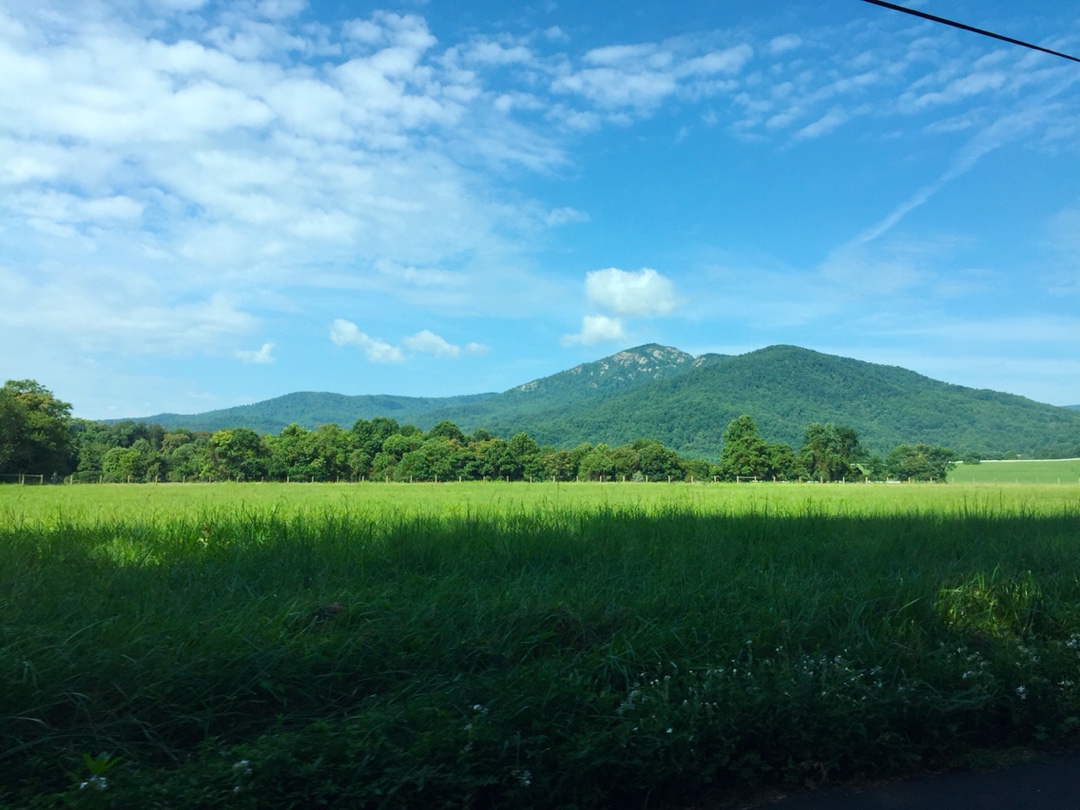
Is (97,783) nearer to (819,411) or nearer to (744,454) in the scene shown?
(744,454)

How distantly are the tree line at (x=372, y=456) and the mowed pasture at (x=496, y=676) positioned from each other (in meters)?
→ 41.6

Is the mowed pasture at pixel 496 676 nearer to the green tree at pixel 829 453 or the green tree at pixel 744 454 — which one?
the green tree at pixel 744 454

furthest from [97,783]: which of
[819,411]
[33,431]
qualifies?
[819,411]

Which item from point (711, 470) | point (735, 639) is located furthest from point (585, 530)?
point (711, 470)

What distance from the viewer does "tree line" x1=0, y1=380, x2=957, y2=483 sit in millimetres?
45438

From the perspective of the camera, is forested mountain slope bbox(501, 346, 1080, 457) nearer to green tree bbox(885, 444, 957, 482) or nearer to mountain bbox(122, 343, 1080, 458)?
mountain bbox(122, 343, 1080, 458)

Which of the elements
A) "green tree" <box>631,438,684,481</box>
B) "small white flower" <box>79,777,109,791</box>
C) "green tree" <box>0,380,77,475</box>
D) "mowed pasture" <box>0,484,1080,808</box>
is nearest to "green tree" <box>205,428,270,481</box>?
"green tree" <box>0,380,77,475</box>

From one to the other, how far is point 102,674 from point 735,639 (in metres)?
3.95

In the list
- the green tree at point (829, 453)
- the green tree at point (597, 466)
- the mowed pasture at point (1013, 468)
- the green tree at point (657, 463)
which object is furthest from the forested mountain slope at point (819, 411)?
the green tree at point (597, 466)

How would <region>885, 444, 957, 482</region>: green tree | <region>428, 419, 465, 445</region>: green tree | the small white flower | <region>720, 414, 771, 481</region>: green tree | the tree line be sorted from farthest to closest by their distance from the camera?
1. <region>720, 414, 771, 481</region>: green tree
2. <region>428, 419, 465, 445</region>: green tree
3. <region>885, 444, 957, 482</region>: green tree
4. the tree line
5. the small white flower

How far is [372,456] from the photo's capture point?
72.2 metres

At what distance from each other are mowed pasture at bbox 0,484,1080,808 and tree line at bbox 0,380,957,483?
41.6 m

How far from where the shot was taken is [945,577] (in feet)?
21.3

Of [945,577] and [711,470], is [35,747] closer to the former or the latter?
[945,577]
